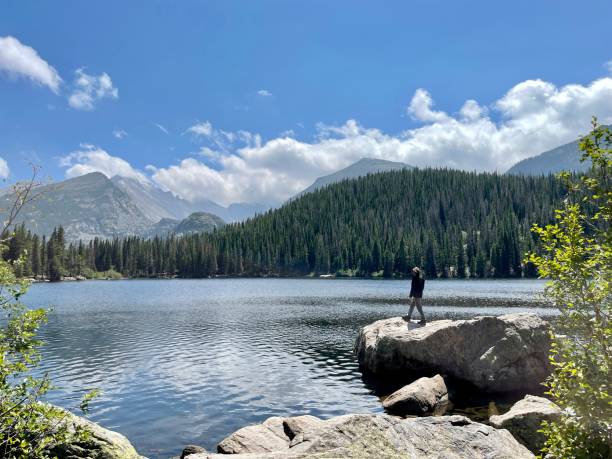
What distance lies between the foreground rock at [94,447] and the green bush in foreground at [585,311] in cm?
1059

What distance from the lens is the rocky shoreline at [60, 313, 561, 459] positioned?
36.3 feet

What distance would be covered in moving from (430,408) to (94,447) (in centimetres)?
1650

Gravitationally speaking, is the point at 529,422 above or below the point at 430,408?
above

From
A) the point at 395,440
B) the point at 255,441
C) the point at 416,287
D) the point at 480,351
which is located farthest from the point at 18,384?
the point at 416,287

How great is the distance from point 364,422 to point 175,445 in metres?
11.4

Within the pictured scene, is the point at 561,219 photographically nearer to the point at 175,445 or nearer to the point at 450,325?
the point at 175,445

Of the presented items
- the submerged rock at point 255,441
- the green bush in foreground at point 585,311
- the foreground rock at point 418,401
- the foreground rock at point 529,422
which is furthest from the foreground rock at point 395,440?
the foreground rock at point 418,401

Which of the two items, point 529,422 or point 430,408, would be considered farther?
point 430,408

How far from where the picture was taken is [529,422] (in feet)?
53.6

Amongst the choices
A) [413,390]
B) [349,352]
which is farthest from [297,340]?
[413,390]

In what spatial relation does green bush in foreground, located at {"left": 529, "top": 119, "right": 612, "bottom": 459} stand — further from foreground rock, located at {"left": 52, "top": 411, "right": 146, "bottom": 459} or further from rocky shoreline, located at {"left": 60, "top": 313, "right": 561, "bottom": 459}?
foreground rock, located at {"left": 52, "top": 411, "right": 146, "bottom": 459}

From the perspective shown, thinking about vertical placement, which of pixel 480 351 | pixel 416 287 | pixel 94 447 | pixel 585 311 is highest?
pixel 585 311

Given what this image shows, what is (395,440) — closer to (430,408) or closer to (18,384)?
(18,384)

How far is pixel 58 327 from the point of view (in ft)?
177
